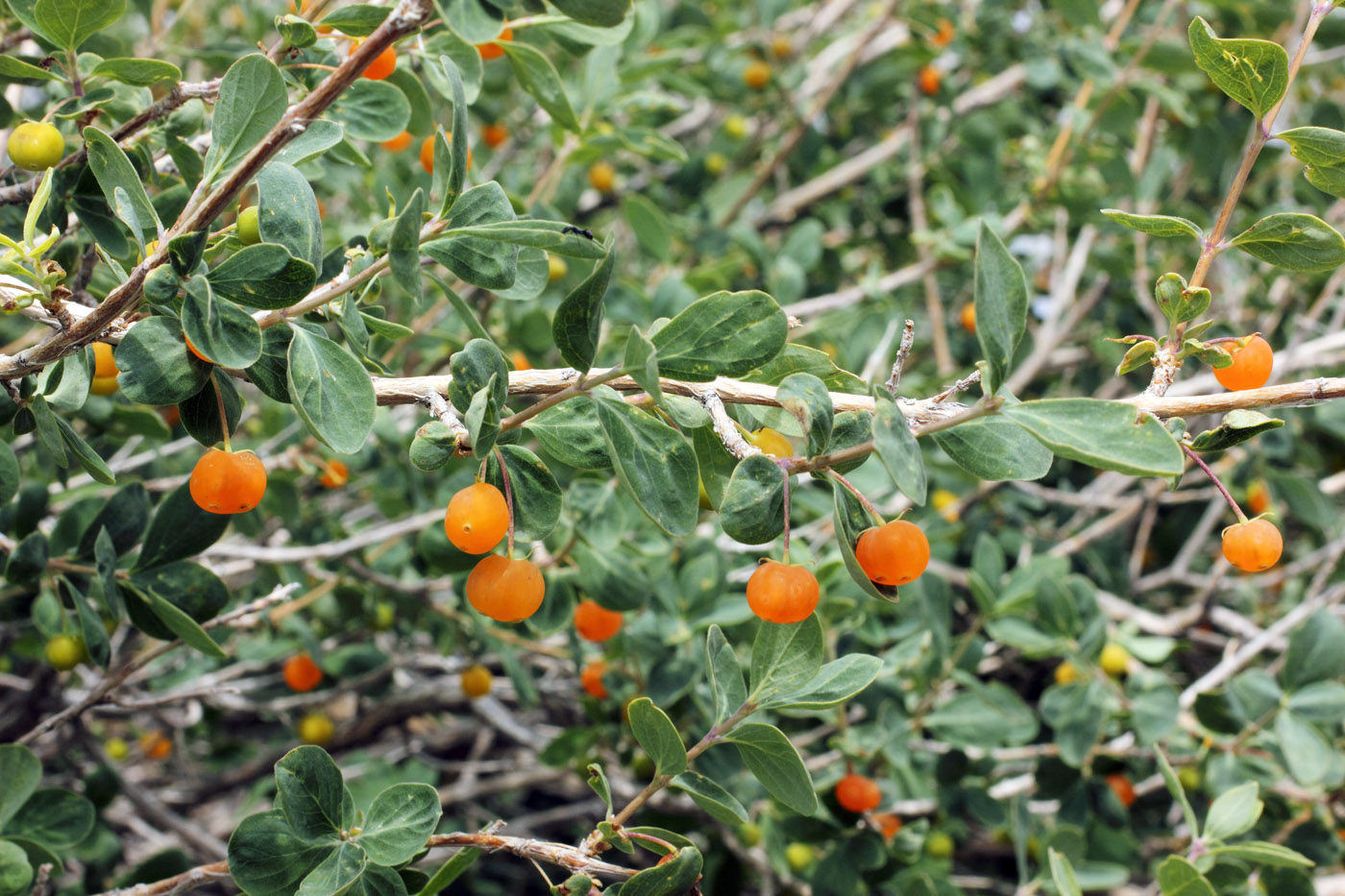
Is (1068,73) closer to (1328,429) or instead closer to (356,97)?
(1328,429)

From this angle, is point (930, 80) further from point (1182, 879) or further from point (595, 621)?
point (1182, 879)

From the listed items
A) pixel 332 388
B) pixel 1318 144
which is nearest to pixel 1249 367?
pixel 1318 144

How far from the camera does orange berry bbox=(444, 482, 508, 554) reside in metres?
1.03

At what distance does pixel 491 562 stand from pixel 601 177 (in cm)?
257

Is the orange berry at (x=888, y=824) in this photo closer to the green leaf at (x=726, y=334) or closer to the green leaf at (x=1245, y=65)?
the green leaf at (x=726, y=334)

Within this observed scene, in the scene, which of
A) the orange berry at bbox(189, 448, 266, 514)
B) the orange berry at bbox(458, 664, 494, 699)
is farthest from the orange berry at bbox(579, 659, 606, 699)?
the orange berry at bbox(189, 448, 266, 514)

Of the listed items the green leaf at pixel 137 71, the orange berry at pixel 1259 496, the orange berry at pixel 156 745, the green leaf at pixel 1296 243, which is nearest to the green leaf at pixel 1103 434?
the green leaf at pixel 1296 243

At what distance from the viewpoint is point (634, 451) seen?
3.37ft

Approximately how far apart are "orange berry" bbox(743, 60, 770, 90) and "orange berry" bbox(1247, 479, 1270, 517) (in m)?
2.15

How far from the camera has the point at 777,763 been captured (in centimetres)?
117

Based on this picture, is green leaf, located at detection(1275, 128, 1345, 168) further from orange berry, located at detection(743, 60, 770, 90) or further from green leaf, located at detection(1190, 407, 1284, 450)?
orange berry, located at detection(743, 60, 770, 90)

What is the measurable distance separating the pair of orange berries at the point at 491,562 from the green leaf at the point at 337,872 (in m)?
0.37

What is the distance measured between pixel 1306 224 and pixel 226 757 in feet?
9.64

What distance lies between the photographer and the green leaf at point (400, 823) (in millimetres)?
1174
